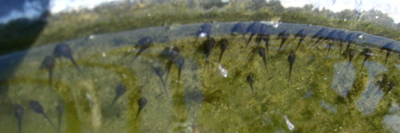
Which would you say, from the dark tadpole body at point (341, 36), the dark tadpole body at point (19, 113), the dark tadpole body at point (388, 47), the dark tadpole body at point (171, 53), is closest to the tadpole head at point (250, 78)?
the dark tadpole body at point (171, 53)

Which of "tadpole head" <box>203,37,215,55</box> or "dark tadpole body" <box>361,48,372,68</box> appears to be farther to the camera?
"dark tadpole body" <box>361,48,372,68</box>

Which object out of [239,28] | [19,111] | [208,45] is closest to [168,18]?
[208,45]

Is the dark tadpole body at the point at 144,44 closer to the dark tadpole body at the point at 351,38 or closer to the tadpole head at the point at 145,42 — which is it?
the tadpole head at the point at 145,42

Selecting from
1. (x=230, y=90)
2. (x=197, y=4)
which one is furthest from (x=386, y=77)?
(x=197, y=4)

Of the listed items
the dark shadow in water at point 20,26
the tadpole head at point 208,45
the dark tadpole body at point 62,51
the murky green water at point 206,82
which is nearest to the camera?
A: the dark shadow in water at point 20,26

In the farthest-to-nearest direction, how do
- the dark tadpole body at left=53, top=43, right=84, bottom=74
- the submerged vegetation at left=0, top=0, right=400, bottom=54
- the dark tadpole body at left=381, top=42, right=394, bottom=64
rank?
1. the dark tadpole body at left=381, top=42, right=394, bottom=64
2. the dark tadpole body at left=53, top=43, right=84, bottom=74
3. the submerged vegetation at left=0, top=0, right=400, bottom=54

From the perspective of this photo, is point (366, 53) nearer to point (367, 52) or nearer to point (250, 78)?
point (367, 52)

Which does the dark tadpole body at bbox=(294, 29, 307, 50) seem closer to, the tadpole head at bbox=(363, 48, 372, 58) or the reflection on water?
the reflection on water

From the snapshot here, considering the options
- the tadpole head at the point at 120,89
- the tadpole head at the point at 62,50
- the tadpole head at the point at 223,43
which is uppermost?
the tadpole head at the point at 223,43

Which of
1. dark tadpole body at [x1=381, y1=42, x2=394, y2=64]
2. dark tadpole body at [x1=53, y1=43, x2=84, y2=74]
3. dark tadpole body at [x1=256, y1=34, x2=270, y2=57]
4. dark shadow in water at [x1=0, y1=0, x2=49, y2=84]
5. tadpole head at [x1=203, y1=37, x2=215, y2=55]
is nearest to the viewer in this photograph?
dark shadow in water at [x1=0, y1=0, x2=49, y2=84]

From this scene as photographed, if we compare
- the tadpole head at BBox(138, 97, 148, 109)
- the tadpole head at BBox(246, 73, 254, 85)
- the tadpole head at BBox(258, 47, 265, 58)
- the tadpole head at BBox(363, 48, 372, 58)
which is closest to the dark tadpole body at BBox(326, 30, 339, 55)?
the tadpole head at BBox(363, 48, 372, 58)

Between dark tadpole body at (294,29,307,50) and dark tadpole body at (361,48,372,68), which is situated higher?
dark tadpole body at (294,29,307,50)
